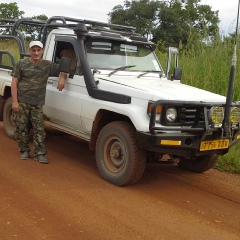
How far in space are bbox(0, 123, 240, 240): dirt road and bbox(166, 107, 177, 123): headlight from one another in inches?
37.0

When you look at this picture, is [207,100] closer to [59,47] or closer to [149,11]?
[59,47]

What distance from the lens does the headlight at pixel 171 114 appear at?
5.05 meters

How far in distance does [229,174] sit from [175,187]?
48.5 inches

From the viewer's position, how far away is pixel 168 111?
16.6 ft

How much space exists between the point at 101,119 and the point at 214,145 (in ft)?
5.04

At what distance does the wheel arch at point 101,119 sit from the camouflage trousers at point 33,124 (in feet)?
3.12

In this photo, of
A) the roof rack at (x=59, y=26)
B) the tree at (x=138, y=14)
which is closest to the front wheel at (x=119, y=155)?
the roof rack at (x=59, y=26)

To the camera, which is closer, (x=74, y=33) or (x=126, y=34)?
(x=74, y=33)

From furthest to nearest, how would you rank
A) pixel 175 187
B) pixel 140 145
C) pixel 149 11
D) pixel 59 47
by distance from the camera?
pixel 149 11 < pixel 59 47 < pixel 175 187 < pixel 140 145

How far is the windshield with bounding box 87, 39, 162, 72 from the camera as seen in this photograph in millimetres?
6242

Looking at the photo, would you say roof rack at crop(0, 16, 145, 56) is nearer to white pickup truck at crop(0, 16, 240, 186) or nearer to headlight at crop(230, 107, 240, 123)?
white pickup truck at crop(0, 16, 240, 186)

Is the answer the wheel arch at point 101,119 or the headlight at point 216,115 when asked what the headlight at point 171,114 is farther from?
the wheel arch at point 101,119

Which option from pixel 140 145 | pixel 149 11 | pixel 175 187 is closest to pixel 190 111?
pixel 140 145

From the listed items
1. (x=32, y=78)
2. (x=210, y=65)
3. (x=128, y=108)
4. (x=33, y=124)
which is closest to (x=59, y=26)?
(x=32, y=78)
